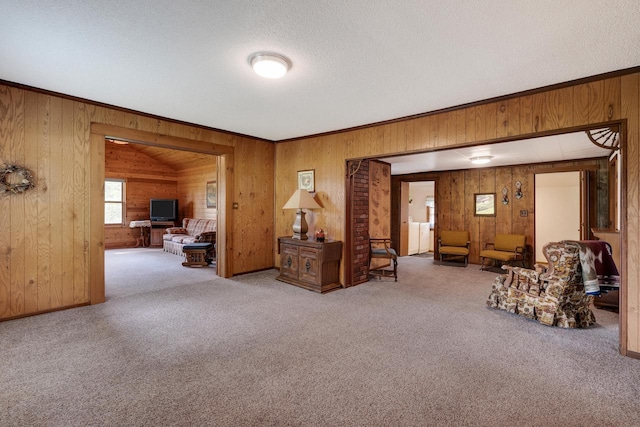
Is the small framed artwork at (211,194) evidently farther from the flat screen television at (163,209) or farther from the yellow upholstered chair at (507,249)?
the yellow upholstered chair at (507,249)

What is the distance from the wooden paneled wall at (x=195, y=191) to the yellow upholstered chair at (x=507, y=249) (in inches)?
286

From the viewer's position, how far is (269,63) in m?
2.44

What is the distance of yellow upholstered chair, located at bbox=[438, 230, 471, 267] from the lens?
6.55 m

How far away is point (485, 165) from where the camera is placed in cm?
667

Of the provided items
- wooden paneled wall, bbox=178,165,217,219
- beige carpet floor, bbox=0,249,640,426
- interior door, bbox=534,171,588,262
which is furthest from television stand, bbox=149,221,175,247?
interior door, bbox=534,171,588,262

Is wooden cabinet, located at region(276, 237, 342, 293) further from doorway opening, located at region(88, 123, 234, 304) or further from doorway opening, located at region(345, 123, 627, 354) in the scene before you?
doorway opening, located at region(88, 123, 234, 304)

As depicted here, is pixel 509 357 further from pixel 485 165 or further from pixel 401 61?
pixel 485 165

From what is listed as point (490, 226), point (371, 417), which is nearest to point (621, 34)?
point (371, 417)

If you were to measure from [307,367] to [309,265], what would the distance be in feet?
7.54

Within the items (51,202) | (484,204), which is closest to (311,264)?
(51,202)

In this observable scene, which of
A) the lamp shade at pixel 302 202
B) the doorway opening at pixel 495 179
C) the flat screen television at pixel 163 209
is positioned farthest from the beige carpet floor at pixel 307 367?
the flat screen television at pixel 163 209

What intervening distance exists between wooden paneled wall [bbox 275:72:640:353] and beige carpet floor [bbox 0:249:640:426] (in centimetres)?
98

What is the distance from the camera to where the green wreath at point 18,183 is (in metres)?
3.07

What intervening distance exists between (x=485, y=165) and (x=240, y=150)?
17.4 ft
